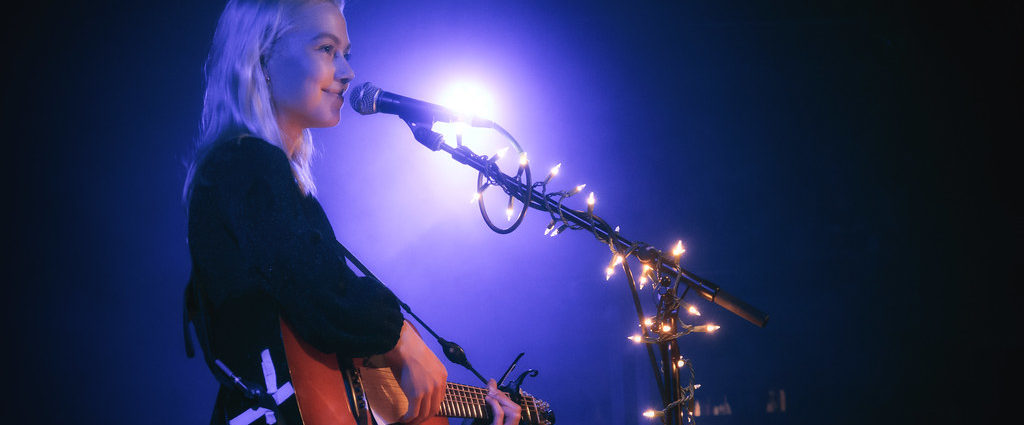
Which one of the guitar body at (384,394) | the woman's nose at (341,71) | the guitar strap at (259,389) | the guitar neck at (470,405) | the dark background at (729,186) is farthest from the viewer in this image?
the dark background at (729,186)

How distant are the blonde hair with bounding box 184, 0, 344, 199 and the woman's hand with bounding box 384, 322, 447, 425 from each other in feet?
1.64

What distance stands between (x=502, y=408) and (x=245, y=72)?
4.07 ft

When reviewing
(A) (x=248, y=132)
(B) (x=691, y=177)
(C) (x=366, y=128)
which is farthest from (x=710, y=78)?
(A) (x=248, y=132)

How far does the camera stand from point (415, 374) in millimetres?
1233

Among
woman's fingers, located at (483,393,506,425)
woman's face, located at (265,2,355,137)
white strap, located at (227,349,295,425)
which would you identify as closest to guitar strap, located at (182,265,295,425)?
white strap, located at (227,349,295,425)

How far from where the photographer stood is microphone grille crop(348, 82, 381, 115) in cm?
146

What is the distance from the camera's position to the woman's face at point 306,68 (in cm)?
131

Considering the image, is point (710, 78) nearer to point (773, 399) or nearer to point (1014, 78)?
point (1014, 78)

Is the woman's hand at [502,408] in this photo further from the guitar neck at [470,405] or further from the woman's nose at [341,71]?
the woman's nose at [341,71]

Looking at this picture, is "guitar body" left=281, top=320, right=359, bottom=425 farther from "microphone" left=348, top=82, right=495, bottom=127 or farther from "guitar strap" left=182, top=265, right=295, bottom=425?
"microphone" left=348, top=82, right=495, bottom=127

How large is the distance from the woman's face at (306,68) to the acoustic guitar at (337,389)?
57cm

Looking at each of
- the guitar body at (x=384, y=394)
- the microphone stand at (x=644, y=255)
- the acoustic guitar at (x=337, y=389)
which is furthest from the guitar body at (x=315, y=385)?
the microphone stand at (x=644, y=255)

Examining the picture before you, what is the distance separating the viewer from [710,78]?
3666mm

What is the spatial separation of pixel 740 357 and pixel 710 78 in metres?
1.95
